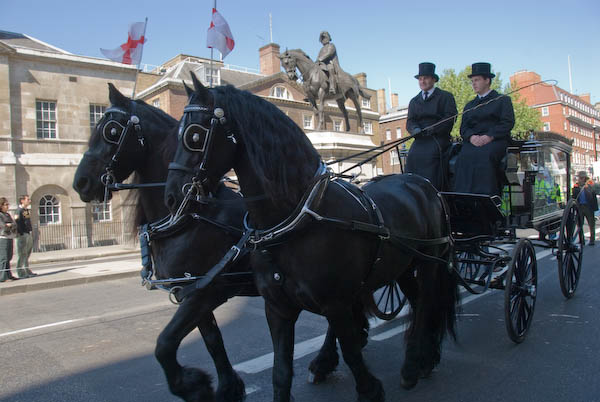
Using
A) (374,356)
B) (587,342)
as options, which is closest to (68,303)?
(374,356)

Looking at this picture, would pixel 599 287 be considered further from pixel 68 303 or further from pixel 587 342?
pixel 68 303

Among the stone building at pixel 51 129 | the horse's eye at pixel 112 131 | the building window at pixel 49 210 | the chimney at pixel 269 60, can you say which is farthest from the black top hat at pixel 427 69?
the chimney at pixel 269 60

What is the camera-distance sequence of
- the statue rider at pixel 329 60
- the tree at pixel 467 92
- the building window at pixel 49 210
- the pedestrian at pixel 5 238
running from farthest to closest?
the tree at pixel 467 92 < the building window at pixel 49 210 < the statue rider at pixel 329 60 < the pedestrian at pixel 5 238

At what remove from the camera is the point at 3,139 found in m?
20.5

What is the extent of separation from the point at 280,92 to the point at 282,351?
34.8m

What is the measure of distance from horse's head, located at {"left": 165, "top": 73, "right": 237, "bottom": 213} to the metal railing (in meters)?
18.7

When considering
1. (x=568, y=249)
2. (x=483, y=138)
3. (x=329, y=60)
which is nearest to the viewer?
(x=483, y=138)

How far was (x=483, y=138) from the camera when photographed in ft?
16.1

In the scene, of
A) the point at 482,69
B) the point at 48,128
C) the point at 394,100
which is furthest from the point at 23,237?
the point at 394,100

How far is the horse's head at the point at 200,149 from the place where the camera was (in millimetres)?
2602

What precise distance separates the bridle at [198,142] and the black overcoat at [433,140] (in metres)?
2.97

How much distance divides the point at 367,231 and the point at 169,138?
6.13 ft

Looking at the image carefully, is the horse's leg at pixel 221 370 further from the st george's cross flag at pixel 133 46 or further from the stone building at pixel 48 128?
the stone building at pixel 48 128

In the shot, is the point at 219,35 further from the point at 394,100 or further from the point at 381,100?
the point at 394,100
